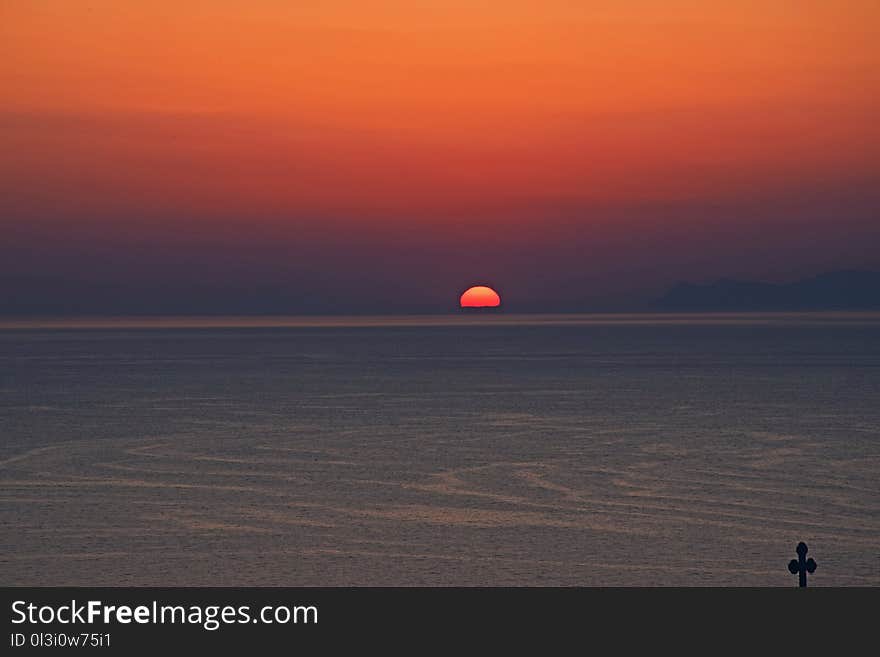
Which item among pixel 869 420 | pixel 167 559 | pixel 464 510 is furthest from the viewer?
pixel 869 420

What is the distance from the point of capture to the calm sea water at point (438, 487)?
75.3 ft

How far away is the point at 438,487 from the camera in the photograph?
32594 millimetres

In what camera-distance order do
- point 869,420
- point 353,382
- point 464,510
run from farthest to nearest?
point 353,382 → point 869,420 → point 464,510

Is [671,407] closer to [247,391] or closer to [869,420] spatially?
[869,420]

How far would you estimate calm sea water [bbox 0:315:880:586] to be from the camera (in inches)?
904

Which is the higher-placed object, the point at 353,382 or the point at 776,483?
the point at 353,382

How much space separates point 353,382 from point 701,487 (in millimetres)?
50468

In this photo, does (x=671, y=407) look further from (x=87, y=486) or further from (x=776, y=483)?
(x=87, y=486)

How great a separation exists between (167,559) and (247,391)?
1966 inches

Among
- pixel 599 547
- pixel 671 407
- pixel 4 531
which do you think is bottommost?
pixel 599 547
